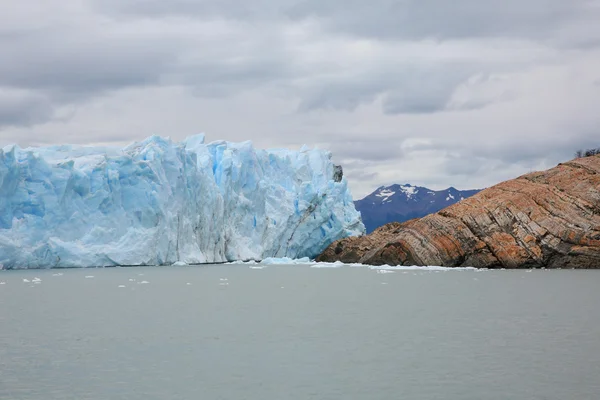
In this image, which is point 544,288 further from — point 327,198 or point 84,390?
point 327,198

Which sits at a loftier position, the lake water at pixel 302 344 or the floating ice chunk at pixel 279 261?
the lake water at pixel 302 344

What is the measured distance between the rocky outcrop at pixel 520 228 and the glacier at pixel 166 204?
815 cm

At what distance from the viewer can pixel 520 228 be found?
35.5 m

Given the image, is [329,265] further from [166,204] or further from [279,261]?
[166,204]

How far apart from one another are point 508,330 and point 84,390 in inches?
308

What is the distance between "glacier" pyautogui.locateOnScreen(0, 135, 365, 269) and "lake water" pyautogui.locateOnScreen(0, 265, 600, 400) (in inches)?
458

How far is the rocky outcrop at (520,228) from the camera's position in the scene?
34750mm

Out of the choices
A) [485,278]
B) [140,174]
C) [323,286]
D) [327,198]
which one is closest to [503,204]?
[485,278]

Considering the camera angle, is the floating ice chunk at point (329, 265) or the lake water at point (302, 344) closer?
the lake water at point (302, 344)

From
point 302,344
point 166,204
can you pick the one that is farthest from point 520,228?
point 302,344

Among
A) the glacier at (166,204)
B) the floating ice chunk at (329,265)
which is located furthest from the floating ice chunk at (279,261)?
the floating ice chunk at (329,265)

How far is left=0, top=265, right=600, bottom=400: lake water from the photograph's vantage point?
8.99m

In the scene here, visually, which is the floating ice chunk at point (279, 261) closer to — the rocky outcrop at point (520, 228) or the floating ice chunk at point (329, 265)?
the floating ice chunk at point (329, 265)

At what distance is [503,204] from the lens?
36.6 m
